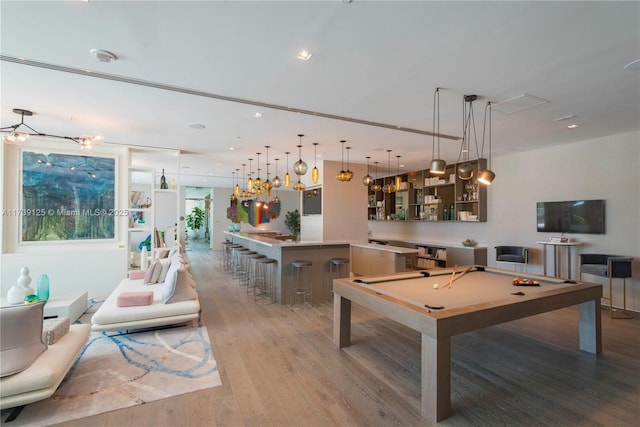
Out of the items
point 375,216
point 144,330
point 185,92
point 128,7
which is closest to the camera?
point 128,7

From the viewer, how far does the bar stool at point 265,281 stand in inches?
219

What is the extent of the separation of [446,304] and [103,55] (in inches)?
146

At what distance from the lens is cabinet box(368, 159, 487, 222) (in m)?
7.28

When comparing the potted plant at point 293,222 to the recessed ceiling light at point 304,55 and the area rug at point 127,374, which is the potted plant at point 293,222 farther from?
the recessed ceiling light at point 304,55

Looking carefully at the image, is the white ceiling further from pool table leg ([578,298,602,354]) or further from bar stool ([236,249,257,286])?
bar stool ([236,249,257,286])

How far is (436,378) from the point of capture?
233cm

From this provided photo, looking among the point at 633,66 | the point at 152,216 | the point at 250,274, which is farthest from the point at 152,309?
the point at 633,66

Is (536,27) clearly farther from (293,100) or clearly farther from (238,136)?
(238,136)

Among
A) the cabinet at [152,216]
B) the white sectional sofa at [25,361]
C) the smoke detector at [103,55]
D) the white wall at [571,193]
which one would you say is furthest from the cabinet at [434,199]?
the white sectional sofa at [25,361]

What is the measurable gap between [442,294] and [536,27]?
2379mm

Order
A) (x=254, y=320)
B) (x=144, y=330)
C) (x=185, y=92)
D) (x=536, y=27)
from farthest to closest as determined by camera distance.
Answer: (x=254, y=320), (x=144, y=330), (x=185, y=92), (x=536, y=27)

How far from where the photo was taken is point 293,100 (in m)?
3.70

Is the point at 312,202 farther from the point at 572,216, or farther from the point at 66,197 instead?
the point at 572,216

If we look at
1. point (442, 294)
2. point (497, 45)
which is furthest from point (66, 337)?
point (497, 45)
